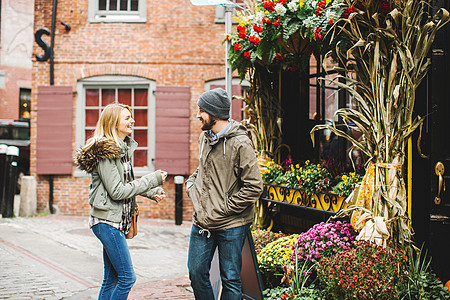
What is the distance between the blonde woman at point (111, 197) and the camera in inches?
147

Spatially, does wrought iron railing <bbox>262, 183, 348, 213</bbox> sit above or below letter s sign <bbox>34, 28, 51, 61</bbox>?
below

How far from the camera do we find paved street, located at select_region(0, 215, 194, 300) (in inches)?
215

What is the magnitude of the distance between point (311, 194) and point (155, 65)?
7.39m

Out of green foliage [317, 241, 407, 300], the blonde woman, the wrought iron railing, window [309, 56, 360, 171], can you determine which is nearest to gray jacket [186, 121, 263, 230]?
the blonde woman

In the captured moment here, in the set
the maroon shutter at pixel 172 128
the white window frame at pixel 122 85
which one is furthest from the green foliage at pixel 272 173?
the white window frame at pixel 122 85

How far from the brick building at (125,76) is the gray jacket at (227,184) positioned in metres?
7.91

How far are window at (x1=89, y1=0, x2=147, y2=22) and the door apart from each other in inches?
339

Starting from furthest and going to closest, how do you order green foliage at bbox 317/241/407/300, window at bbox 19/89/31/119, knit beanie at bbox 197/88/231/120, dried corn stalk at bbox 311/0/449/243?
window at bbox 19/89/31/119 → dried corn stalk at bbox 311/0/449/243 → green foliage at bbox 317/241/407/300 → knit beanie at bbox 197/88/231/120

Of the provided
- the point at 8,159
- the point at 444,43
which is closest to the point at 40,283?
the point at 444,43

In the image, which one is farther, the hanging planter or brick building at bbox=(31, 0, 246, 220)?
brick building at bbox=(31, 0, 246, 220)

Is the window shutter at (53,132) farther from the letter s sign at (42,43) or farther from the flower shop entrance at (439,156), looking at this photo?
the flower shop entrance at (439,156)

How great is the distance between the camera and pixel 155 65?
461 inches

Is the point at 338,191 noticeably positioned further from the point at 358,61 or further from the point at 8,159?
the point at 8,159

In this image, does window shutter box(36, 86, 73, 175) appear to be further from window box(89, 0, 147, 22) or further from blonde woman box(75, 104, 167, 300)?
blonde woman box(75, 104, 167, 300)
